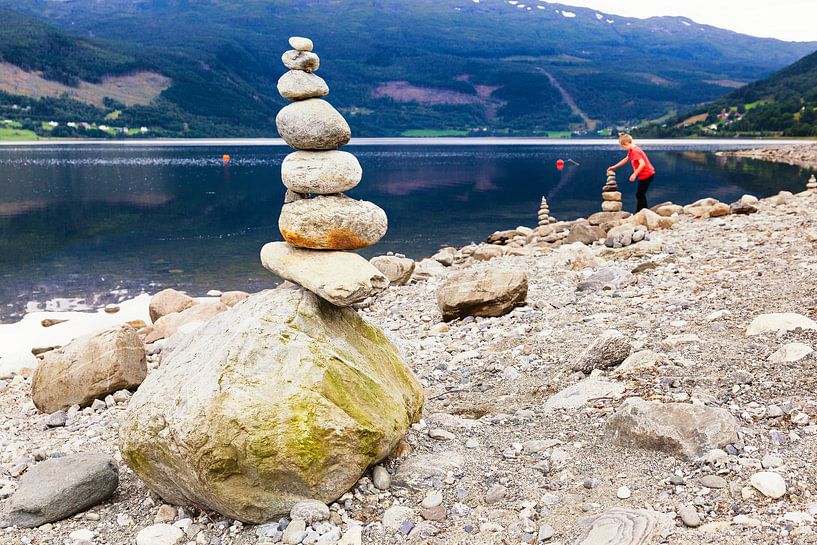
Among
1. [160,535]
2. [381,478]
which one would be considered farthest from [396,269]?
[160,535]

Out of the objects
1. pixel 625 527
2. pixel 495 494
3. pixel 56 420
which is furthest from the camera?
pixel 56 420

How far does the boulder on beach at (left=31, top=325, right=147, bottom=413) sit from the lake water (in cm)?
1328

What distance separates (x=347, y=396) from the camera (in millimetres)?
8234

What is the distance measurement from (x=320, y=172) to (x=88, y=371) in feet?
22.2

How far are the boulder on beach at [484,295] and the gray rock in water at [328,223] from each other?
21.3ft

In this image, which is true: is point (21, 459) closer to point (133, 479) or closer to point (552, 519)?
point (133, 479)

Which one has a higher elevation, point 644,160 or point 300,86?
point 300,86

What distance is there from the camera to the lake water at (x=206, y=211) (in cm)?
3056

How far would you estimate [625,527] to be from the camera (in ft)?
→ 20.8

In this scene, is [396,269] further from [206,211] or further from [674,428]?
[206,211]

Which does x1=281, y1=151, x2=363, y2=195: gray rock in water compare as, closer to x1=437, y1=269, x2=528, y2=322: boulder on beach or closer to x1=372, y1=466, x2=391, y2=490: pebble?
x1=372, y1=466, x2=391, y2=490: pebble

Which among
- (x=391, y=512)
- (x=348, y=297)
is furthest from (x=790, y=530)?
(x=348, y=297)

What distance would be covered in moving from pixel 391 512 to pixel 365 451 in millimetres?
810

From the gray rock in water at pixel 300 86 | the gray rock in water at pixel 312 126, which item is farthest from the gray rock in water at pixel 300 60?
the gray rock in water at pixel 312 126
